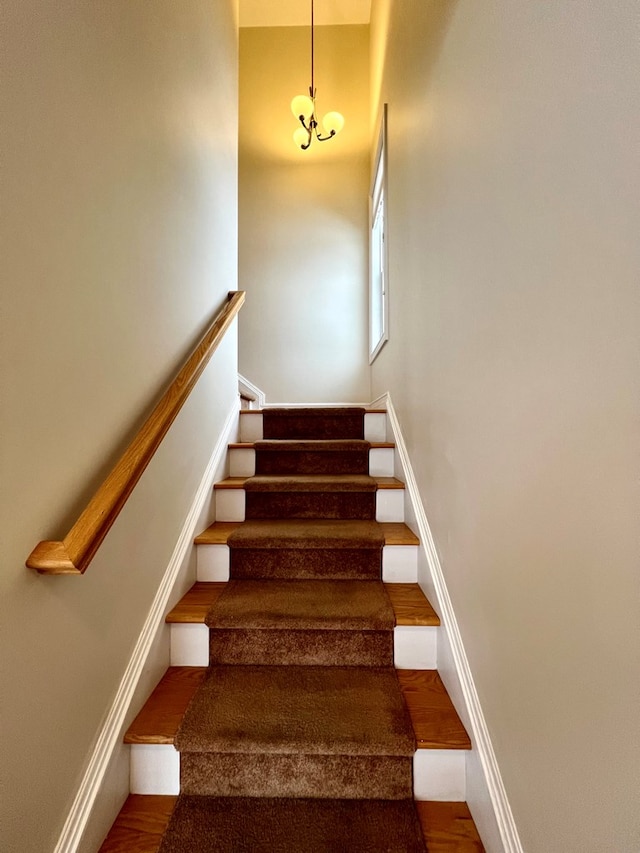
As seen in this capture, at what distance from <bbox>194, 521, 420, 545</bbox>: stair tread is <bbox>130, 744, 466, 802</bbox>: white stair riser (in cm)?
66

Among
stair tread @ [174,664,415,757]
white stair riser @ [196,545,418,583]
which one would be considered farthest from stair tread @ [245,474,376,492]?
stair tread @ [174,664,415,757]

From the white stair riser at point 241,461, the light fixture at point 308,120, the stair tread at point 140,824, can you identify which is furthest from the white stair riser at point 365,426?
the light fixture at point 308,120

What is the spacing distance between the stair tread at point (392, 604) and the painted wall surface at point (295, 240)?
238 cm

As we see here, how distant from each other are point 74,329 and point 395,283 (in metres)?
1.77

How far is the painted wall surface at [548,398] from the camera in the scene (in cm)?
53

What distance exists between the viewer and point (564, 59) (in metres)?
0.63

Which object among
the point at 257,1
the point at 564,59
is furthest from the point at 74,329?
the point at 257,1

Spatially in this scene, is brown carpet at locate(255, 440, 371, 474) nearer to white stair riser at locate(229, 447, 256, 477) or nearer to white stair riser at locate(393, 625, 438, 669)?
white stair riser at locate(229, 447, 256, 477)

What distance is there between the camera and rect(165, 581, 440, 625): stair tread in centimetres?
129

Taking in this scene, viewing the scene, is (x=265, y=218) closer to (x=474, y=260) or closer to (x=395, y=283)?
(x=395, y=283)

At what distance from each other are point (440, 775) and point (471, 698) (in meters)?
0.23

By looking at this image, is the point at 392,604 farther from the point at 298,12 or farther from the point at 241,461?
the point at 298,12

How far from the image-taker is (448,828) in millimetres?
958

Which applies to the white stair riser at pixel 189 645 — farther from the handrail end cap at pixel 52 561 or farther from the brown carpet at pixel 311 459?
the brown carpet at pixel 311 459
